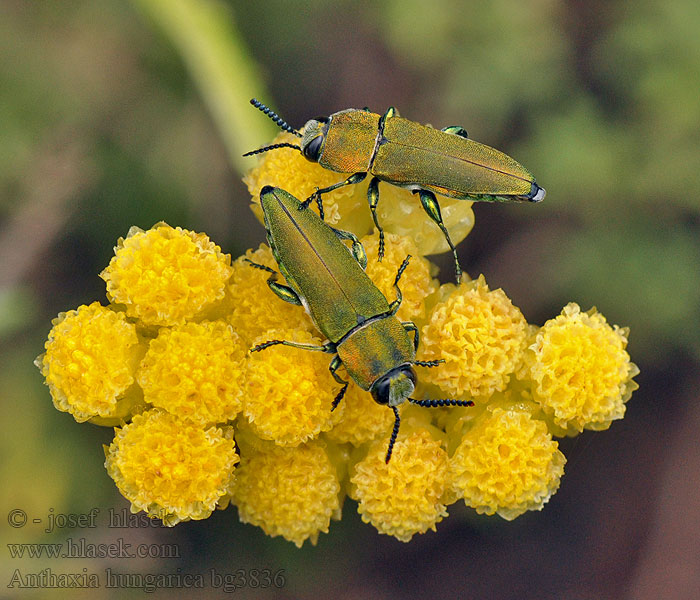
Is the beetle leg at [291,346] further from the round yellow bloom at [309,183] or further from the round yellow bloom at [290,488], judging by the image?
the round yellow bloom at [309,183]

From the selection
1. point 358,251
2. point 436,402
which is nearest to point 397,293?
point 358,251

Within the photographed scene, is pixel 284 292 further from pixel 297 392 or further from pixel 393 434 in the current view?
pixel 393 434

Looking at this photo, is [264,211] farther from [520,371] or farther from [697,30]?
[697,30]

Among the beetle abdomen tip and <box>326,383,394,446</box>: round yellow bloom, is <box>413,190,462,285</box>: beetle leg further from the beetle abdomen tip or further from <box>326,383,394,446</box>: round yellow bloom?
<box>326,383,394,446</box>: round yellow bloom

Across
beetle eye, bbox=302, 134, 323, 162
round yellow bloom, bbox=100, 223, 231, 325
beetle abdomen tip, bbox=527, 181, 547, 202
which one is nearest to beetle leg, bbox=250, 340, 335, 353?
round yellow bloom, bbox=100, 223, 231, 325

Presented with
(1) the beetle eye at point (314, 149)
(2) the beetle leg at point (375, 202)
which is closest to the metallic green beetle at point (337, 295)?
(2) the beetle leg at point (375, 202)

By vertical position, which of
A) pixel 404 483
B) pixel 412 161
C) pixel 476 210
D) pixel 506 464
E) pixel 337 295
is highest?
pixel 476 210
